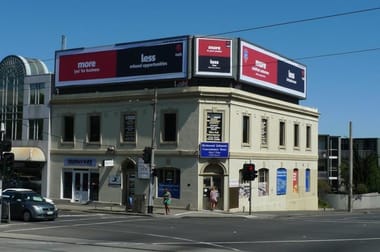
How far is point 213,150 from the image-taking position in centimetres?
3881

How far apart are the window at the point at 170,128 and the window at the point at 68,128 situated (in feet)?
27.2

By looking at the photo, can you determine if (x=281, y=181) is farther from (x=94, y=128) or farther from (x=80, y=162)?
(x=80, y=162)

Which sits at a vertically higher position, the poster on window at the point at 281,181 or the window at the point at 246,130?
the window at the point at 246,130

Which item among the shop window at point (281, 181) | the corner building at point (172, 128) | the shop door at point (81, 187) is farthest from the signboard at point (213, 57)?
the shop door at point (81, 187)

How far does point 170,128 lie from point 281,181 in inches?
433

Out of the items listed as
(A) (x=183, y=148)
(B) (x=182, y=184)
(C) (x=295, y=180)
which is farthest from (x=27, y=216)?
(C) (x=295, y=180)

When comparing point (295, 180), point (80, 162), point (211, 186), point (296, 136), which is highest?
point (296, 136)

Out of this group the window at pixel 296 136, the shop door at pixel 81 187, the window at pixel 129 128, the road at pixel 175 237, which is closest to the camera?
the road at pixel 175 237

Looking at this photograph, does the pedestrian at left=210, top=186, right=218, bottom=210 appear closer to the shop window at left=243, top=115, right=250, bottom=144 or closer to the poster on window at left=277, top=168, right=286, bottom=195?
the shop window at left=243, top=115, right=250, bottom=144

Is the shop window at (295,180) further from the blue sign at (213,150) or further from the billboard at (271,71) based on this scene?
the blue sign at (213,150)

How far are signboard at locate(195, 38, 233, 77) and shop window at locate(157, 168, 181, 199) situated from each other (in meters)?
6.77

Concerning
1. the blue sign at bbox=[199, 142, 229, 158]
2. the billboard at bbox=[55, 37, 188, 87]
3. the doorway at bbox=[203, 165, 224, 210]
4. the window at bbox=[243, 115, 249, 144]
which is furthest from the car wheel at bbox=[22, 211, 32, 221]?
the window at bbox=[243, 115, 249, 144]

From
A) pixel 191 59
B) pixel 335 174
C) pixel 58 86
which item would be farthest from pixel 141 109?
pixel 335 174

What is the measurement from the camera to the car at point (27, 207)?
29234 millimetres
